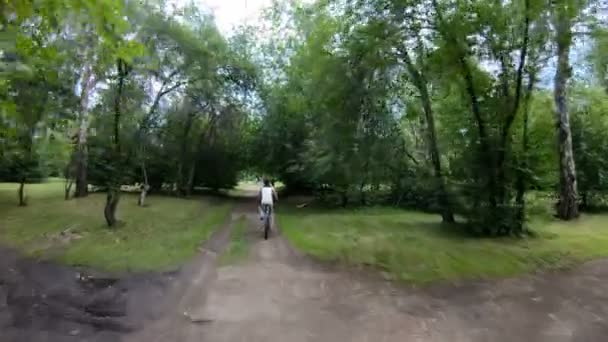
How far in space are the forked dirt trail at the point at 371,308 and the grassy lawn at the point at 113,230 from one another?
7.53 ft

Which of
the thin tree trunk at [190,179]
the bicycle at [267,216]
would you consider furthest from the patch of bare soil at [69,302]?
the thin tree trunk at [190,179]

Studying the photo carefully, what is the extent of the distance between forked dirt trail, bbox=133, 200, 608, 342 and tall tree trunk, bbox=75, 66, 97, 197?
14.2 m

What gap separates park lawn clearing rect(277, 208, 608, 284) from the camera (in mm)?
9250

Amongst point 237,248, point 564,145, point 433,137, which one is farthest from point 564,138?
point 237,248

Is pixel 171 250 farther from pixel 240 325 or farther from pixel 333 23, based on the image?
pixel 333 23

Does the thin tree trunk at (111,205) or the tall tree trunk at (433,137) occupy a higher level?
the tall tree trunk at (433,137)

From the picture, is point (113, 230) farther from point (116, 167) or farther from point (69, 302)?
point (69, 302)

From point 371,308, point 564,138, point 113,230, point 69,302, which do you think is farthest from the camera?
point 564,138

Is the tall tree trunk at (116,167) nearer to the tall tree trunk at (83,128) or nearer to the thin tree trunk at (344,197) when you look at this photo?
the tall tree trunk at (83,128)

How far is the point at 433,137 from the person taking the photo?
15227mm

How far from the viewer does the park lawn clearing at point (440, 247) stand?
9.25 metres

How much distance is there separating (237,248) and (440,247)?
17.0 feet

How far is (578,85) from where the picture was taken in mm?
19734

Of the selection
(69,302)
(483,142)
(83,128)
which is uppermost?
(83,128)
